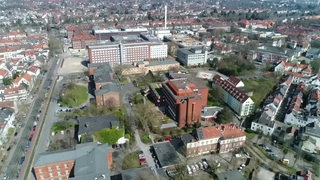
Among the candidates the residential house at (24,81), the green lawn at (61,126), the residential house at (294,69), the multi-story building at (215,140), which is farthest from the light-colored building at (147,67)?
the multi-story building at (215,140)

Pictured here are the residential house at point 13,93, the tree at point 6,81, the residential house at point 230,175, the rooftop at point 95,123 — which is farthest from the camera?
the tree at point 6,81

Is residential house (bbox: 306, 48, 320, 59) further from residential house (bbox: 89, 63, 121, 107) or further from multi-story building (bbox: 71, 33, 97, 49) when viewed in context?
multi-story building (bbox: 71, 33, 97, 49)

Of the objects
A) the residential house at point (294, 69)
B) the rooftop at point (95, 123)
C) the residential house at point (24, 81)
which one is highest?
the residential house at point (294, 69)

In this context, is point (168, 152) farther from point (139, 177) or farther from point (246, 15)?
point (246, 15)

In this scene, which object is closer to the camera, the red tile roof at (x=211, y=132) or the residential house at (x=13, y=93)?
the red tile roof at (x=211, y=132)

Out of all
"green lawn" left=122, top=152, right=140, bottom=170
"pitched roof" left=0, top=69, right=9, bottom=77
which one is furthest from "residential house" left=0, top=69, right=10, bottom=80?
"green lawn" left=122, top=152, right=140, bottom=170

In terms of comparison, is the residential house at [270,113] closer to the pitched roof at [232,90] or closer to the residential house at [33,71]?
the pitched roof at [232,90]

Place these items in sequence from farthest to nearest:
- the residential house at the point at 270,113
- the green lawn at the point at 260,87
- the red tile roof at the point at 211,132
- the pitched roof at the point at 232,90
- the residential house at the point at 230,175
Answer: the green lawn at the point at 260,87 → the pitched roof at the point at 232,90 → the residential house at the point at 270,113 → the red tile roof at the point at 211,132 → the residential house at the point at 230,175
